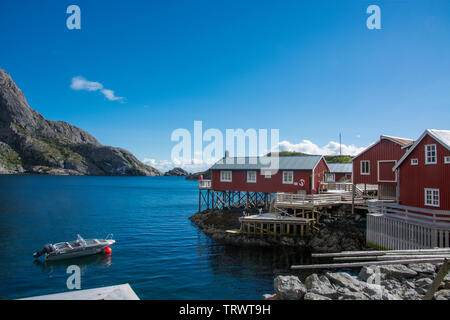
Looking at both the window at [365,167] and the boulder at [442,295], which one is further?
the window at [365,167]

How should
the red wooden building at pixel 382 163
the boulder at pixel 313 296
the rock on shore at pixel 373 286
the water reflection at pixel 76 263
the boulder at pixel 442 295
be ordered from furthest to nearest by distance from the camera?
1. the red wooden building at pixel 382 163
2. the water reflection at pixel 76 263
3. the boulder at pixel 313 296
4. the rock on shore at pixel 373 286
5. the boulder at pixel 442 295

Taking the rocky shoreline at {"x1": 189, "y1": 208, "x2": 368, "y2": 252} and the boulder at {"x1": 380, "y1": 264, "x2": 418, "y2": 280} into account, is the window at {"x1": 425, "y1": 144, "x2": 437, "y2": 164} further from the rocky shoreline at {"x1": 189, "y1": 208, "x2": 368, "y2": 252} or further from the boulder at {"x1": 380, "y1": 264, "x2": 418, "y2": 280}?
the boulder at {"x1": 380, "y1": 264, "x2": 418, "y2": 280}

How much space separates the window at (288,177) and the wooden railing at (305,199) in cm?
418

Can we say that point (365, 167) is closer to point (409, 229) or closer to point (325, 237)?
point (325, 237)

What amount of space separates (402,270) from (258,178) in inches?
1070

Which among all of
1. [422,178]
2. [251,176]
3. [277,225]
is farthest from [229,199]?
Answer: [422,178]

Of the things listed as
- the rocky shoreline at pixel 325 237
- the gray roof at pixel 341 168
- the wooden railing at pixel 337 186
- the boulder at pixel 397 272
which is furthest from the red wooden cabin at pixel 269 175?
the boulder at pixel 397 272

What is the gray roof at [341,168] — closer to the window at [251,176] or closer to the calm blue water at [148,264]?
the window at [251,176]

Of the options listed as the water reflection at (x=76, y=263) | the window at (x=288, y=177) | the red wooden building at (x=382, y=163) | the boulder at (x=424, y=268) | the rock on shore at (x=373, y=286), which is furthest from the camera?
the window at (x=288, y=177)

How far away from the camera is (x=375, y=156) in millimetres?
30000

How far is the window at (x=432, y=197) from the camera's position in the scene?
20.3m

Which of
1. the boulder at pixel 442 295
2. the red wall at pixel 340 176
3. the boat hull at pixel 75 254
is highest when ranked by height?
the red wall at pixel 340 176

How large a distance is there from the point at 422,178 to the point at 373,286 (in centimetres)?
1523
